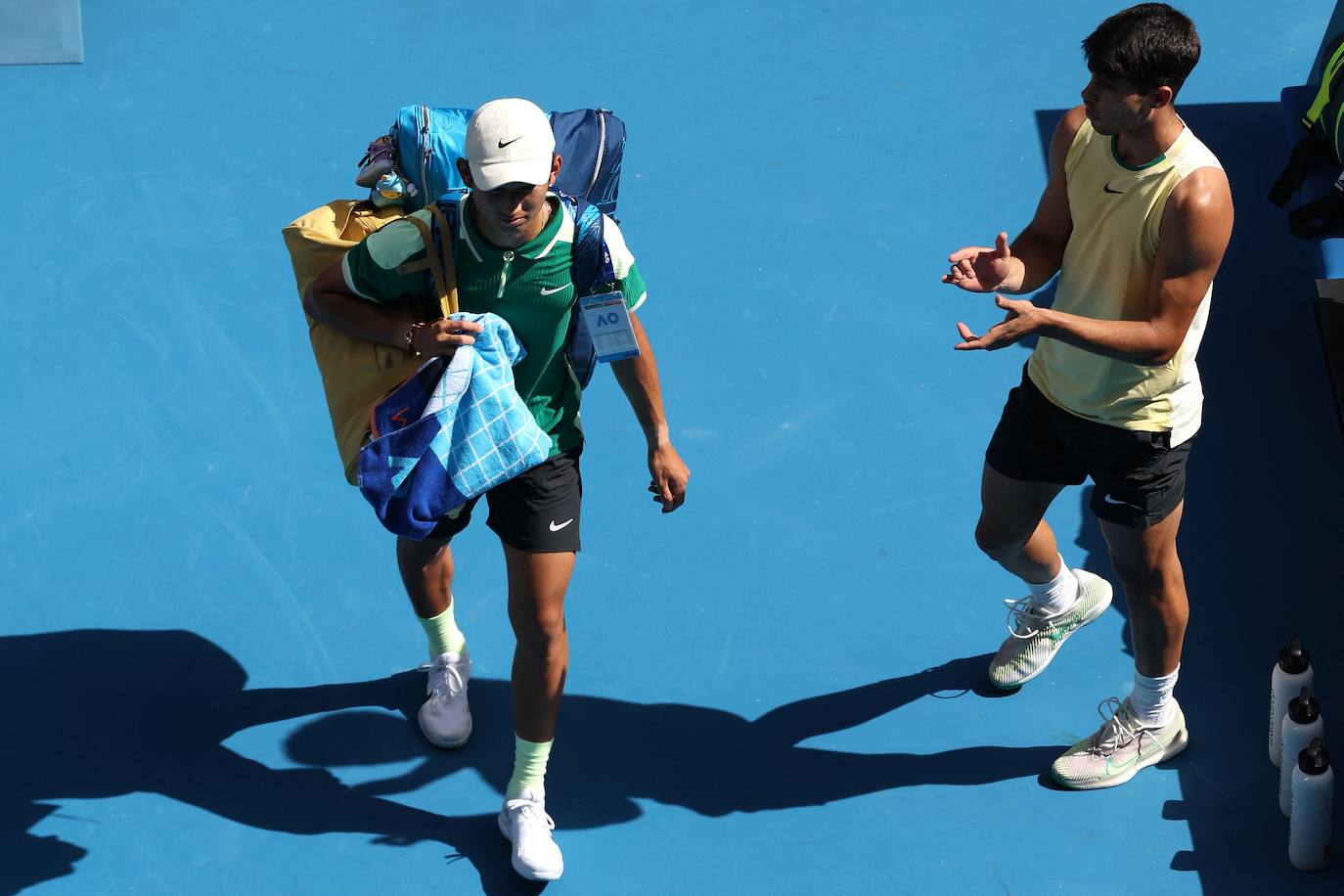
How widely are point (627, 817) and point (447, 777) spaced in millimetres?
560

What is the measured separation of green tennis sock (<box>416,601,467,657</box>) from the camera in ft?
15.6

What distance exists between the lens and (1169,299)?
3689 mm

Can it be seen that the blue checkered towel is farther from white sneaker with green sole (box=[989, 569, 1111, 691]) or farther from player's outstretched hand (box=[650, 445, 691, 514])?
white sneaker with green sole (box=[989, 569, 1111, 691])

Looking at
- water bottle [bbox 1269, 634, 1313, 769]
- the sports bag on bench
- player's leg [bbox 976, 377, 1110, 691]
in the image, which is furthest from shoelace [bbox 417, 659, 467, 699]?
the sports bag on bench

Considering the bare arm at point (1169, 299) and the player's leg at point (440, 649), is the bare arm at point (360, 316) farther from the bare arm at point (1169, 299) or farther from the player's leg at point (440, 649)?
the bare arm at point (1169, 299)

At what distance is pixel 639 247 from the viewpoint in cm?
620

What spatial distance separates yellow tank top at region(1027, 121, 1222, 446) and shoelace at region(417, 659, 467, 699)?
1.95m

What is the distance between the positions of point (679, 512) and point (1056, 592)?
1.32m

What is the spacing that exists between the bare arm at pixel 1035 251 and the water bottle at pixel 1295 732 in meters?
1.38

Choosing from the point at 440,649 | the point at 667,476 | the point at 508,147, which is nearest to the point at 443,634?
the point at 440,649

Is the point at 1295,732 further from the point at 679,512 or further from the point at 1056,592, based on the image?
the point at 679,512

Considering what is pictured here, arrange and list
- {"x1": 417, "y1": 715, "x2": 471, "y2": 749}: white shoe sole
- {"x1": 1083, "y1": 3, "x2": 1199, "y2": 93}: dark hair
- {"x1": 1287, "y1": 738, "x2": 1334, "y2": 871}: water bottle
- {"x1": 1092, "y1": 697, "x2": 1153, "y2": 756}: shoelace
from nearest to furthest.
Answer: {"x1": 1083, "y1": 3, "x2": 1199, "y2": 93}: dark hair → {"x1": 1287, "y1": 738, "x2": 1334, "y2": 871}: water bottle → {"x1": 1092, "y1": 697, "x2": 1153, "y2": 756}: shoelace → {"x1": 417, "y1": 715, "x2": 471, "y2": 749}: white shoe sole

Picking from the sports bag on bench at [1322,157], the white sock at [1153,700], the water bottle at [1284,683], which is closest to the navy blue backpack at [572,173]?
the white sock at [1153,700]

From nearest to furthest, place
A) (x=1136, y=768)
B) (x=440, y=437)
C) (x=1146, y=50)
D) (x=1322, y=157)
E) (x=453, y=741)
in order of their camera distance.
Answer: (x=1146, y=50) < (x=440, y=437) < (x=1136, y=768) < (x=453, y=741) < (x=1322, y=157)
